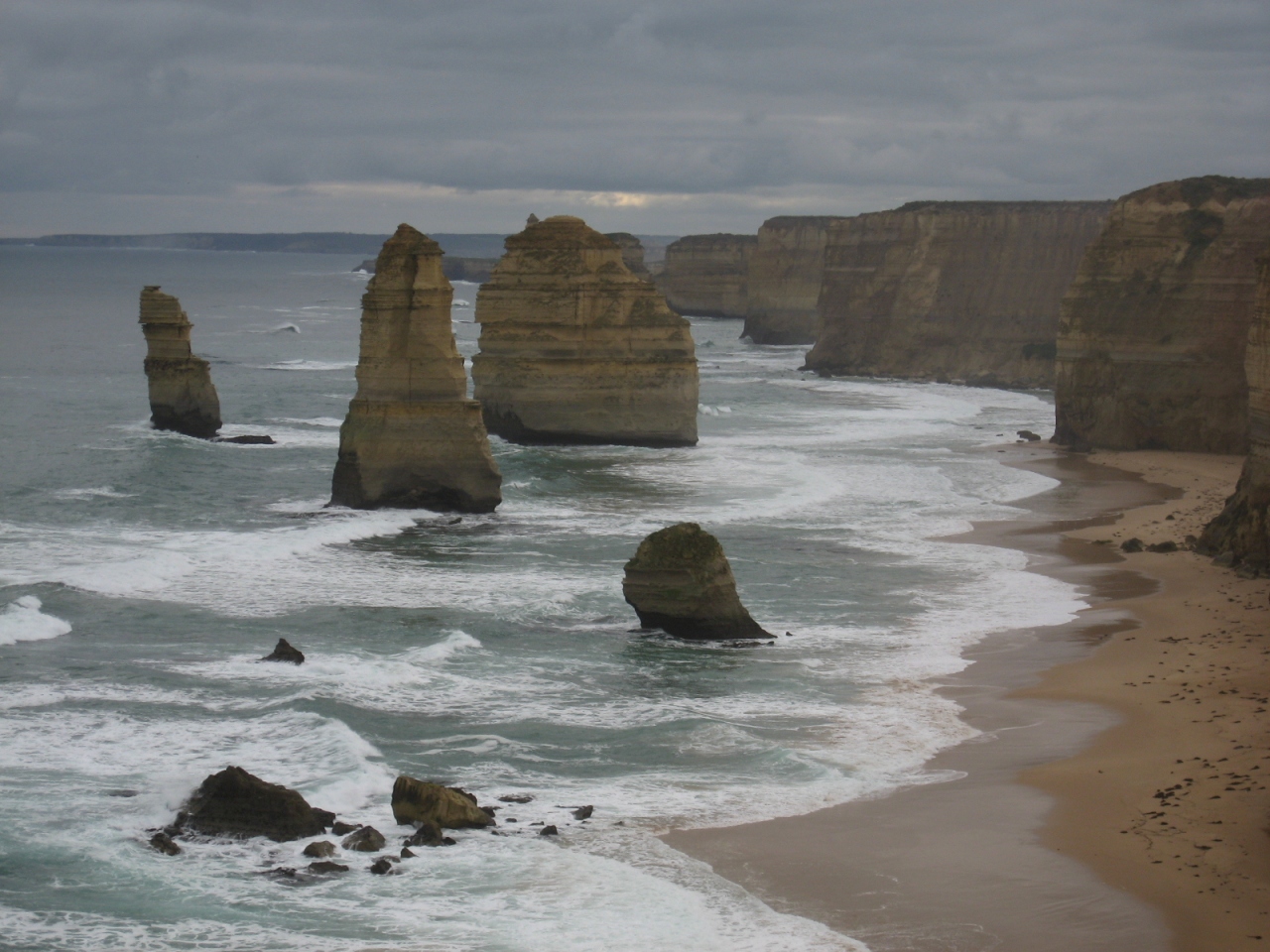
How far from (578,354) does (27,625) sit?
25.1 meters

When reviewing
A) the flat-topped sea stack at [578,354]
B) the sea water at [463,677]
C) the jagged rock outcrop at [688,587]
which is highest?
the flat-topped sea stack at [578,354]

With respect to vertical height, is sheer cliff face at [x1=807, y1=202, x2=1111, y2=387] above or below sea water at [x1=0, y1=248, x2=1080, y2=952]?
above

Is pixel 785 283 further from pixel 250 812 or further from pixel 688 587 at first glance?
pixel 250 812

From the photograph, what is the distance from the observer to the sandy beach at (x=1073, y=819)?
1253cm

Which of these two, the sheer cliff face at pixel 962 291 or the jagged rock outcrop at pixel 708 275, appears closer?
the sheer cliff face at pixel 962 291

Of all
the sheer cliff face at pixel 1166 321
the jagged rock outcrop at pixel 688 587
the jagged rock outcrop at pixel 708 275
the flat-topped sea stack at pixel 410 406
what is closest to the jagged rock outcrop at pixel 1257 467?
the jagged rock outcrop at pixel 688 587

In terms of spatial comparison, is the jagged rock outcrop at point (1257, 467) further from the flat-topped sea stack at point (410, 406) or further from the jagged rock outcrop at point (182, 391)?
the jagged rock outcrop at point (182, 391)

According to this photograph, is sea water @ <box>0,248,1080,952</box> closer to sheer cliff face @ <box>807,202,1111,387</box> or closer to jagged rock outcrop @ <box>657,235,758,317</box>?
sheer cliff face @ <box>807,202,1111,387</box>

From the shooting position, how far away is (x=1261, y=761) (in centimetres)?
1587

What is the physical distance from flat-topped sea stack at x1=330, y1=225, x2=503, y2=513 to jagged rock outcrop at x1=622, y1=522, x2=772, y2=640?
1095 centimetres

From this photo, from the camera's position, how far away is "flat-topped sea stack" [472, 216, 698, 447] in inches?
1796

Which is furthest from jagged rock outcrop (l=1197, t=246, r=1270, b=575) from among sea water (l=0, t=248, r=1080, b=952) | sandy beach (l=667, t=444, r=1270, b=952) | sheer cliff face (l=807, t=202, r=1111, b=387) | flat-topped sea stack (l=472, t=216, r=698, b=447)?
sheer cliff face (l=807, t=202, r=1111, b=387)

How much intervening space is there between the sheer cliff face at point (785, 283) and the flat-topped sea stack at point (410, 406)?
82363mm

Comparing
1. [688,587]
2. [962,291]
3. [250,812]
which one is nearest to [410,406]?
[688,587]
